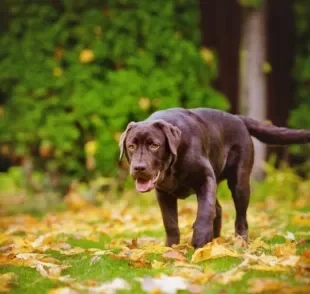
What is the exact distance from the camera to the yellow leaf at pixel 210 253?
4.59 meters

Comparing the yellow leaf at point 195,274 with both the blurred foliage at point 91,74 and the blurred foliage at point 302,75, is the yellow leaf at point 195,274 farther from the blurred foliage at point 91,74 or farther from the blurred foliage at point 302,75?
the blurred foliage at point 302,75

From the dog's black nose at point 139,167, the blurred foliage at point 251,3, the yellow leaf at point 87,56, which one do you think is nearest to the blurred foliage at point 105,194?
the yellow leaf at point 87,56

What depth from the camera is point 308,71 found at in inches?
455

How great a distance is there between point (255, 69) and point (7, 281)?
812 cm

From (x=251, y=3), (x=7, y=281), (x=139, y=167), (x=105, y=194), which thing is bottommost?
(x=105, y=194)

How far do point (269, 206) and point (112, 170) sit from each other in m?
2.65

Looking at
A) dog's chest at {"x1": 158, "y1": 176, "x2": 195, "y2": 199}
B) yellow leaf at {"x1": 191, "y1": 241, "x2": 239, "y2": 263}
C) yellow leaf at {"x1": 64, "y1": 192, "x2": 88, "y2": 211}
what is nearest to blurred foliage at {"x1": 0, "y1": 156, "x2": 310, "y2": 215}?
yellow leaf at {"x1": 64, "y1": 192, "x2": 88, "y2": 211}

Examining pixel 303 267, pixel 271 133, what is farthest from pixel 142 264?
pixel 271 133

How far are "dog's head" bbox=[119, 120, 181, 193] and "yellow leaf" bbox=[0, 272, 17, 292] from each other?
113cm

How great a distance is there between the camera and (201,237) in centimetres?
513

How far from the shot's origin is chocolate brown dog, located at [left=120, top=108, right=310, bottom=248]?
5059 mm

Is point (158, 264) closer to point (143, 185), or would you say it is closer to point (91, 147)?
point (143, 185)

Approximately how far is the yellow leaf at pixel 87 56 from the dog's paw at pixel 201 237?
621cm

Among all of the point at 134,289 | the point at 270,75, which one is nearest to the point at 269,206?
the point at 270,75
